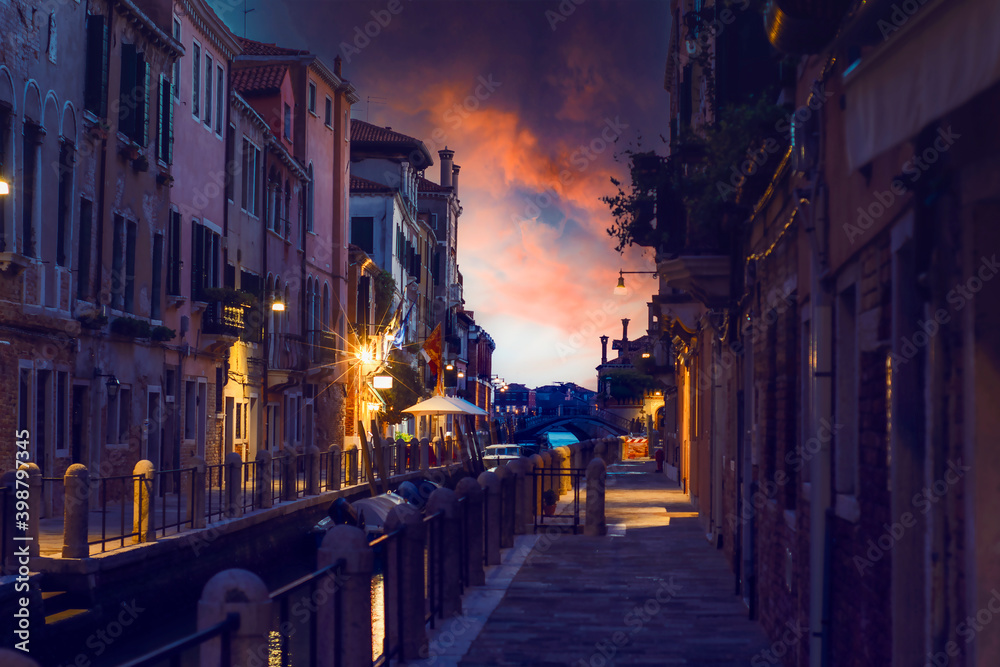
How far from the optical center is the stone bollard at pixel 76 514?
13.2m

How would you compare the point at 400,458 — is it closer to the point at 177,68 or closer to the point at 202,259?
the point at 202,259

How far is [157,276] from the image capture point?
79.9 feet

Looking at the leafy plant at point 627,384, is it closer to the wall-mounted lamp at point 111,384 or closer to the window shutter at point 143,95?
the window shutter at point 143,95

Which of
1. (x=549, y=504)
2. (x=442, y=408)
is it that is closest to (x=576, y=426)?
(x=442, y=408)

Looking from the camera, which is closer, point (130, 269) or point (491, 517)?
point (491, 517)

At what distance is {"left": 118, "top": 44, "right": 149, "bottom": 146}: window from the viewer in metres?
21.9

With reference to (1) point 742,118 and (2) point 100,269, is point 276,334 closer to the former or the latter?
(2) point 100,269

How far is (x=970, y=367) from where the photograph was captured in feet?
13.3

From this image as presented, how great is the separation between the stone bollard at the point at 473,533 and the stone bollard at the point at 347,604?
5259 mm

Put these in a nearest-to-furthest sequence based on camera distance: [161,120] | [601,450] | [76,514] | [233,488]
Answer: [76,514] < [233,488] < [161,120] < [601,450]

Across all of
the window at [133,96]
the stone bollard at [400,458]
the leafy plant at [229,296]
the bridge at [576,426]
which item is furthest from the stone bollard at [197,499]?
the bridge at [576,426]

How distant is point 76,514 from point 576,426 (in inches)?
2986

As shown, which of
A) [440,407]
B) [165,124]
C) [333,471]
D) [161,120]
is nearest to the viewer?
[161,120]

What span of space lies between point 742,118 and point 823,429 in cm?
376
